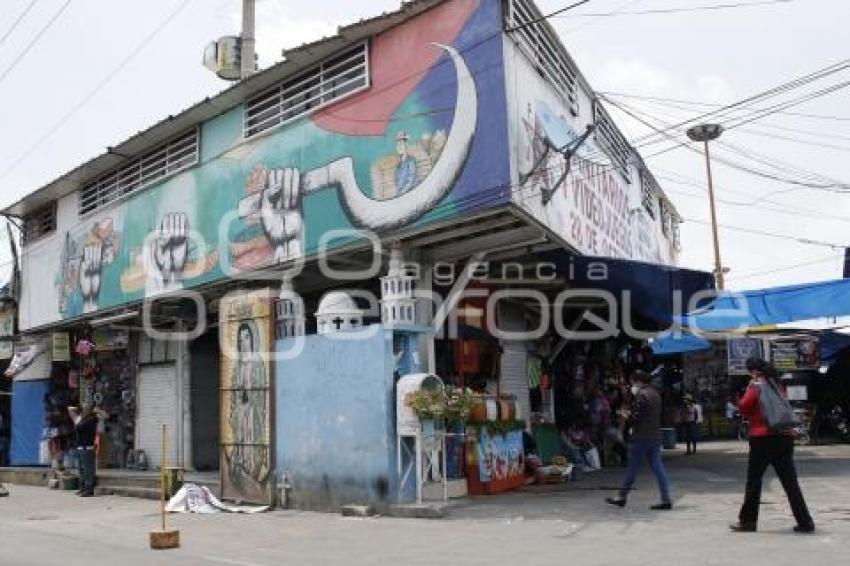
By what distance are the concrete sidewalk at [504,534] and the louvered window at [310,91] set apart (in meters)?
6.53

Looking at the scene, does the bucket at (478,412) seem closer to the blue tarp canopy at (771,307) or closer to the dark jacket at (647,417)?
the dark jacket at (647,417)

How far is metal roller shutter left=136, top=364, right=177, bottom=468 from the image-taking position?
755 inches

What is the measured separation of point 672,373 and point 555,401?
7.05 m

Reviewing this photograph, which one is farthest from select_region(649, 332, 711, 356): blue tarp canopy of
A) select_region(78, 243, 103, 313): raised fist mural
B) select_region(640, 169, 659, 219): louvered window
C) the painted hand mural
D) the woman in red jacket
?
select_region(78, 243, 103, 313): raised fist mural

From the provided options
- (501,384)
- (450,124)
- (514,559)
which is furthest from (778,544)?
(501,384)

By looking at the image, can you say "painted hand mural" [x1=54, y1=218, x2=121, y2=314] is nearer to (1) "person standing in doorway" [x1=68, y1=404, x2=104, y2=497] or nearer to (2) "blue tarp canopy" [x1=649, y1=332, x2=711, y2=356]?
(1) "person standing in doorway" [x1=68, y1=404, x2=104, y2=497]

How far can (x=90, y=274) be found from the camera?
20.2 metres

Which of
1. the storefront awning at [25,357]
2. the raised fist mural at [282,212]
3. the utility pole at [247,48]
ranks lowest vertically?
the storefront awning at [25,357]

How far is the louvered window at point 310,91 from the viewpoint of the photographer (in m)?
13.5

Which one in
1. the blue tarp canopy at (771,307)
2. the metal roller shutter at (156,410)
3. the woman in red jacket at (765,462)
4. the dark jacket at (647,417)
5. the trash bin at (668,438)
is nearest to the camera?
the woman in red jacket at (765,462)

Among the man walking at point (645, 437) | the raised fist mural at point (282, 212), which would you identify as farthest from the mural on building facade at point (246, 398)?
the man walking at point (645, 437)

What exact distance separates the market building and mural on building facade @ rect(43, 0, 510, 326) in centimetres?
3

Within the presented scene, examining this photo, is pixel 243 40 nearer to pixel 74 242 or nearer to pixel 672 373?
pixel 74 242

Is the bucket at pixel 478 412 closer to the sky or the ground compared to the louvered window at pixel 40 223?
closer to the ground
